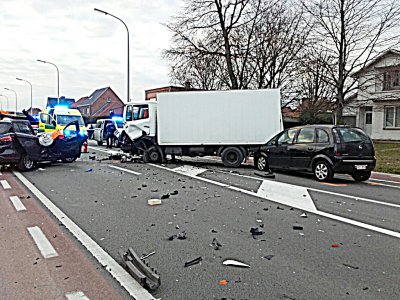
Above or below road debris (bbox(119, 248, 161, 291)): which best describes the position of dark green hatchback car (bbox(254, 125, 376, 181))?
above

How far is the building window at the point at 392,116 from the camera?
3181 centimetres

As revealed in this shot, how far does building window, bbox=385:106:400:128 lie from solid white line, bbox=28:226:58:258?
3146 cm

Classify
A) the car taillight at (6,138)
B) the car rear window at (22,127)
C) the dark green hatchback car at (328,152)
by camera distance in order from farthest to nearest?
the car rear window at (22,127)
the car taillight at (6,138)
the dark green hatchback car at (328,152)

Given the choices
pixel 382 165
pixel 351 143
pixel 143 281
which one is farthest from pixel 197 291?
pixel 382 165

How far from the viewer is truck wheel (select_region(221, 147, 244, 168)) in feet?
51.6

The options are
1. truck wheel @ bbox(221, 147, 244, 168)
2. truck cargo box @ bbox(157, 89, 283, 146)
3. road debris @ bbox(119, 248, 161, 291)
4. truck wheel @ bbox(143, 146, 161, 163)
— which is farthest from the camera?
truck wheel @ bbox(143, 146, 161, 163)

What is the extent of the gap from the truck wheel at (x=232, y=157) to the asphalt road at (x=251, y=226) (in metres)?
3.96

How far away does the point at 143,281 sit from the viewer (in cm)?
407

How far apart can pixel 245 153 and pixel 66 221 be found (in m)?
10.0

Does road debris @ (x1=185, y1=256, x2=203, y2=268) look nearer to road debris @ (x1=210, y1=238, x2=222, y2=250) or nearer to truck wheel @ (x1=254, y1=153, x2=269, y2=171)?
road debris @ (x1=210, y1=238, x2=222, y2=250)

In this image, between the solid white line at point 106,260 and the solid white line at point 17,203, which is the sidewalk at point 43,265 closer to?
the solid white line at point 106,260

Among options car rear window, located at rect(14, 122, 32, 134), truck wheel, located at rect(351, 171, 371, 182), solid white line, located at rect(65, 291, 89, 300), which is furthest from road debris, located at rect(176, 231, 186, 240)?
car rear window, located at rect(14, 122, 32, 134)

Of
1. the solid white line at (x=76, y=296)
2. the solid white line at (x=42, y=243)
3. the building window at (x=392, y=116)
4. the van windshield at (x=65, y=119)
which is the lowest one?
the solid white line at (x=76, y=296)

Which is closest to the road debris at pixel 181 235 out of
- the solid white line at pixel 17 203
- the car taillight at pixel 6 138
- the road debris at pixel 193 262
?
the road debris at pixel 193 262
